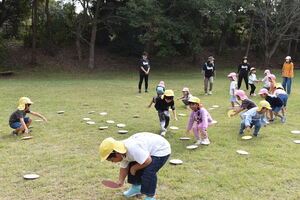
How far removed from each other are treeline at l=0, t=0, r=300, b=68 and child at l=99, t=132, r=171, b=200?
1902cm

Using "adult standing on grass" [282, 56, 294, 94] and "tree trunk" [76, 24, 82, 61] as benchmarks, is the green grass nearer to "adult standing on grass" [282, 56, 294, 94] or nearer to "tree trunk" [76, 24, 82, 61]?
"adult standing on grass" [282, 56, 294, 94]

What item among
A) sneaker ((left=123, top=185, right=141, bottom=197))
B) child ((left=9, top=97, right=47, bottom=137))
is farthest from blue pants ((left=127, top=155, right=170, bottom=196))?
child ((left=9, top=97, right=47, bottom=137))

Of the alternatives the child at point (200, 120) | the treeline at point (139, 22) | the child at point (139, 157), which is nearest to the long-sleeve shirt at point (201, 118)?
the child at point (200, 120)

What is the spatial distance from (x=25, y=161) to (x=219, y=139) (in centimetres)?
402

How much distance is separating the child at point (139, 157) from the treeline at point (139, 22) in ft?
62.4

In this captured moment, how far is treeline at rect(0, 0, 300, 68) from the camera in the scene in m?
22.6

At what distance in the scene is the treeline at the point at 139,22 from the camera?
22.6m

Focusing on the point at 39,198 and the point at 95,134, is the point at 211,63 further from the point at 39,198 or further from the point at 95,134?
the point at 39,198

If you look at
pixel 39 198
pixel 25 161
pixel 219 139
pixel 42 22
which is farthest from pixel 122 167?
pixel 42 22

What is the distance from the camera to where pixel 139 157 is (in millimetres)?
3656

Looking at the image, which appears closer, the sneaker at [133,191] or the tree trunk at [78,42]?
the sneaker at [133,191]

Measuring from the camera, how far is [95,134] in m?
7.27

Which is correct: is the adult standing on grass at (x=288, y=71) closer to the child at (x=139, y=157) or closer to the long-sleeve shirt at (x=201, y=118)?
the long-sleeve shirt at (x=201, y=118)

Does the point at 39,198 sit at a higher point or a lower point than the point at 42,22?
lower
